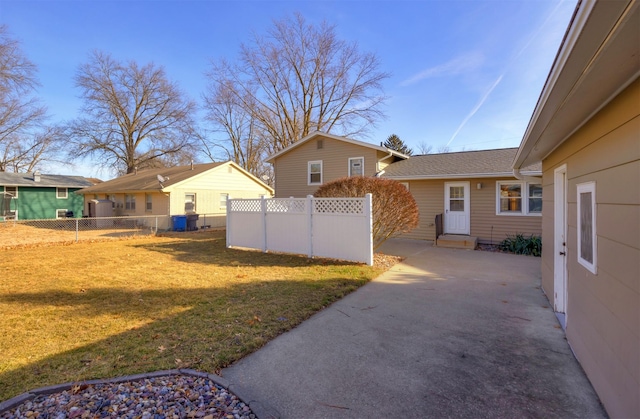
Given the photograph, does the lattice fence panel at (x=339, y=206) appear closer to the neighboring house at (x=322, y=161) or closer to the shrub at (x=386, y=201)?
the shrub at (x=386, y=201)

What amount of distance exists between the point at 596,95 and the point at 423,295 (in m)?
3.87

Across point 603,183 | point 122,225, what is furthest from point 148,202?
point 603,183

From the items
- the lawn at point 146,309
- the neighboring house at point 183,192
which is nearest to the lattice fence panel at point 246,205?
the lawn at point 146,309

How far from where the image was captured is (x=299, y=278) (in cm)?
639

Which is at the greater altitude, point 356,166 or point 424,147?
point 424,147

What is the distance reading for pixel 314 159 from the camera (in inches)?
581

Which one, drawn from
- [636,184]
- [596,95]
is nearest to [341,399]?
[636,184]

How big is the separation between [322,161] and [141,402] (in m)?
12.8

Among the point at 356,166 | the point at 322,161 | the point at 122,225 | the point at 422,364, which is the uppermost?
the point at 322,161

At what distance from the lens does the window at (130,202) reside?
2072 cm

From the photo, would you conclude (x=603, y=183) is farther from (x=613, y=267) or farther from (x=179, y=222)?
(x=179, y=222)

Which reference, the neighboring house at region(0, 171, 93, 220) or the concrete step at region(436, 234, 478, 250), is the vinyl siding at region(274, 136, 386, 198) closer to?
the concrete step at region(436, 234, 478, 250)

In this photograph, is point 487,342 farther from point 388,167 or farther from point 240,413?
point 388,167

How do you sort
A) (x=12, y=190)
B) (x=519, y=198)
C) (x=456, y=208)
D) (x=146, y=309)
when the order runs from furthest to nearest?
(x=12, y=190) < (x=456, y=208) < (x=519, y=198) < (x=146, y=309)
